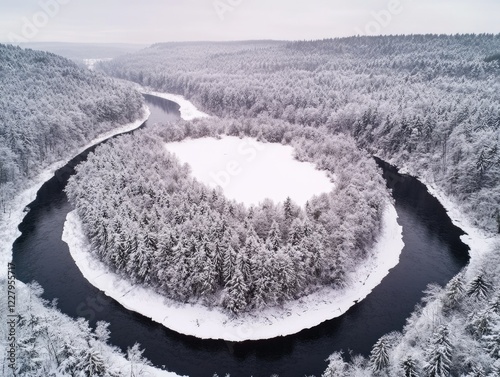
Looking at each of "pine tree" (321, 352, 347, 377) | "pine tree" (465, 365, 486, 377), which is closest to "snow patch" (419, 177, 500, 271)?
"pine tree" (465, 365, 486, 377)

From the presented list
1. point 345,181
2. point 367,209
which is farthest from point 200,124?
point 367,209

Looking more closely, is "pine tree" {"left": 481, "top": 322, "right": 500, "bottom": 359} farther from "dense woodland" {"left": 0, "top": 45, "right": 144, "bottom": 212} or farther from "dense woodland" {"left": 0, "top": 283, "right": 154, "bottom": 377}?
"dense woodland" {"left": 0, "top": 45, "right": 144, "bottom": 212}

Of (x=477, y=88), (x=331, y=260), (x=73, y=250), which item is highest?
(x=477, y=88)

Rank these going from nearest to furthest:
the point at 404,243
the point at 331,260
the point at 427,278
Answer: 1. the point at 331,260
2. the point at 427,278
3. the point at 404,243

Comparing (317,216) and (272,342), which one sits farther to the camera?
(317,216)

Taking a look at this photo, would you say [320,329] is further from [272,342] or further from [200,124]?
[200,124]

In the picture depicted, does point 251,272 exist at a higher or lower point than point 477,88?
lower

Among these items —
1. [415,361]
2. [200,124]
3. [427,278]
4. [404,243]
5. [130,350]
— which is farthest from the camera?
[200,124]
